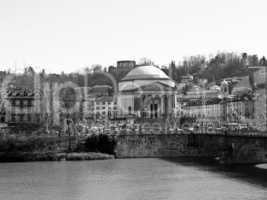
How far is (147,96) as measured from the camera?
457 ft

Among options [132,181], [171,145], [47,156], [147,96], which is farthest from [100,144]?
[147,96]

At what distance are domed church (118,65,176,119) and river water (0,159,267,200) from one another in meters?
67.0

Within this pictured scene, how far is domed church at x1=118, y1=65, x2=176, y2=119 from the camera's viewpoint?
451 ft

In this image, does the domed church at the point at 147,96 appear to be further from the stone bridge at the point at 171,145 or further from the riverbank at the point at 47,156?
the riverbank at the point at 47,156

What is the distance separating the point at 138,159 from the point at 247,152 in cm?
1289

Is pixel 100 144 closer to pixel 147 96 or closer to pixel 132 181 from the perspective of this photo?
pixel 132 181

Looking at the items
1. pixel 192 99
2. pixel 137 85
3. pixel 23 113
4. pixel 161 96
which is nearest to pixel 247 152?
pixel 23 113

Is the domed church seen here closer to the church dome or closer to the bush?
the church dome

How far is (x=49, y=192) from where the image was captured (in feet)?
154

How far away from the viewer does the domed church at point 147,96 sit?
137 m

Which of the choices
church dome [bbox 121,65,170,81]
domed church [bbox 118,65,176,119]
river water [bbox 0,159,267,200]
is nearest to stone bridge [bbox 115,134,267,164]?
river water [bbox 0,159,267,200]

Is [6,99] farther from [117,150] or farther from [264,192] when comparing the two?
[264,192]

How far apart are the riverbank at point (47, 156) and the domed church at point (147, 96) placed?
54168 mm

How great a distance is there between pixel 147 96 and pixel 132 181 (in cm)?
8711
